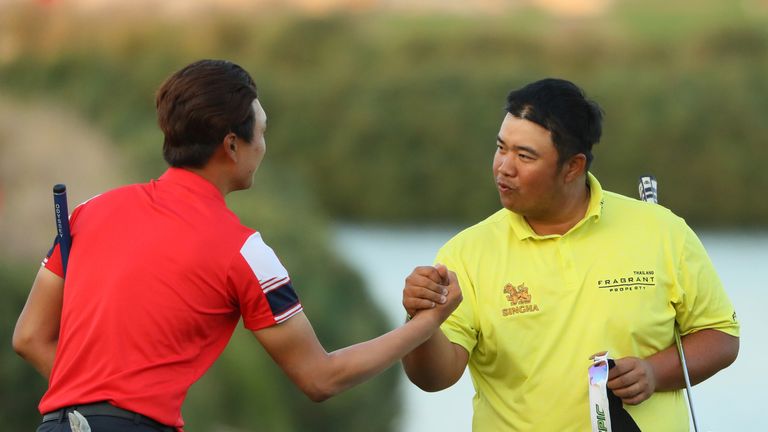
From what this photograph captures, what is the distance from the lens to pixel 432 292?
Result: 287 centimetres

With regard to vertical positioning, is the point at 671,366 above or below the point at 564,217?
below

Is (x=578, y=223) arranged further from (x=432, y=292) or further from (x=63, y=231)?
(x=63, y=231)

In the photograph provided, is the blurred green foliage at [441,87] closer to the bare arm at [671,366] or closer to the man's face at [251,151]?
the bare arm at [671,366]

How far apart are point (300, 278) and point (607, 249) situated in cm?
366

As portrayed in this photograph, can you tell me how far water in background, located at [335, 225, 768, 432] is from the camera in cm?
752

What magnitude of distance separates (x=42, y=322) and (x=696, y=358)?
5.27 ft

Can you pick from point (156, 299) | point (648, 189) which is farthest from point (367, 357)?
point (648, 189)

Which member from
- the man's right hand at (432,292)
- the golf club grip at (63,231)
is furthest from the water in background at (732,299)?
the golf club grip at (63,231)

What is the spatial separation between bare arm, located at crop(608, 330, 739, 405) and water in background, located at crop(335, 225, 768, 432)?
3.32m

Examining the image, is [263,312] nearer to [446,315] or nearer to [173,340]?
[173,340]

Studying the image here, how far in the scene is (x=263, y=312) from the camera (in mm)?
2564

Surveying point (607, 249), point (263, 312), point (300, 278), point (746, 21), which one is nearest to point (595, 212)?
point (607, 249)

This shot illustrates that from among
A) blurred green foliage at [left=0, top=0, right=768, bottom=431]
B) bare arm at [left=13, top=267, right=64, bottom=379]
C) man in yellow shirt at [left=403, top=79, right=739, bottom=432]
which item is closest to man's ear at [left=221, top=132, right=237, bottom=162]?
bare arm at [left=13, top=267, right=64, bottom=379]

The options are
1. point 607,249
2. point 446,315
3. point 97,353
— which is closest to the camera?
point 97,353
